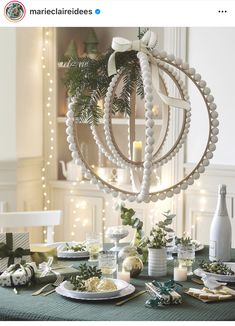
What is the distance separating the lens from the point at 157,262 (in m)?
2.00

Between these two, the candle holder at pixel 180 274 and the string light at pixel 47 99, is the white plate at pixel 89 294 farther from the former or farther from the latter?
the string light at pixel 47 99

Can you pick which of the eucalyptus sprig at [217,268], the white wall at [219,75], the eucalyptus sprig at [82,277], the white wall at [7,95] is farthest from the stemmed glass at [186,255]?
the white wall at [7,95]

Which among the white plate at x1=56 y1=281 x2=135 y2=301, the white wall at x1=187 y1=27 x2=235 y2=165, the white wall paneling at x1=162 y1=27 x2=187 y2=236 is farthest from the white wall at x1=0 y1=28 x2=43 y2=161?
the white plate at x1=56 y1=281 x2=135 y2=301

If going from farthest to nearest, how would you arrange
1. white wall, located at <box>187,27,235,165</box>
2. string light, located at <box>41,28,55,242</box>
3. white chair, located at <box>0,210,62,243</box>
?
1. string light, located at <box>41,28,55,242</box>
2. white wall, located at <box>187,27,235,165</box>
3. white chair, located at <box>0,210,62,243</box>

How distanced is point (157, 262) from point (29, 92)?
178 centimetres

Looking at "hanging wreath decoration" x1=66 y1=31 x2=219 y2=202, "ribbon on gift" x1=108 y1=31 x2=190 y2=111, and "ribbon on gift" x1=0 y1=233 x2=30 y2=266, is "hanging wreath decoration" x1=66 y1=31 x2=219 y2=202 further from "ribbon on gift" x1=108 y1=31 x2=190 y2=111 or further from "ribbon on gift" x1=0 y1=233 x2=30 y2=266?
"ribbon on gift" x1=0 y1=233 x2=30 y2=266

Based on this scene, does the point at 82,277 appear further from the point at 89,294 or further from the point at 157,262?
the point at 157,262

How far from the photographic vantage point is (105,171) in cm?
358

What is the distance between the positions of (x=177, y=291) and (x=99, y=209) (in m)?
1.83

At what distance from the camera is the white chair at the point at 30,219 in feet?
8.85

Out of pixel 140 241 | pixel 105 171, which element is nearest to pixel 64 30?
pixel 105 171

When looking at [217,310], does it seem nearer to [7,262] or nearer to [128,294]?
[128,294]

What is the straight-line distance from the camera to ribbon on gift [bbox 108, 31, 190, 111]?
1.90m
